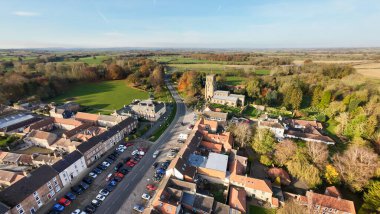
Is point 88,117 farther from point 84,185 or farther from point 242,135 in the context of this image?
point 242,135

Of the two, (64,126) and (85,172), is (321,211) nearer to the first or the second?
(85,172)

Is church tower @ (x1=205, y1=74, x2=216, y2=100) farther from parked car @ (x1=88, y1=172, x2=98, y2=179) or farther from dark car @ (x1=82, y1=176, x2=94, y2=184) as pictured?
dark car @ (x1=82, y1=176, x2=94, y2=184)

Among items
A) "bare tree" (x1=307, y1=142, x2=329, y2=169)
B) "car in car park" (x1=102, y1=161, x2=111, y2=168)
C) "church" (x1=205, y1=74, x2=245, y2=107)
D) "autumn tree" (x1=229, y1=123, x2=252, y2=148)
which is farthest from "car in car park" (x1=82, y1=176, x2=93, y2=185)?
"church" (x1=205, y1=74, x2=245, y2=107)

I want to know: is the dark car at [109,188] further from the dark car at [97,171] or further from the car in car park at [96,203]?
the dark car at [97,171]

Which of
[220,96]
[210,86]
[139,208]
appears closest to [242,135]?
[139,208]

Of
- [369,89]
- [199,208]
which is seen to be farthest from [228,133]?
[369,89]

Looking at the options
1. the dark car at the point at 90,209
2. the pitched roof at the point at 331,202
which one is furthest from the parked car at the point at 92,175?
Answer: the pitched roof at the point at 331,202
